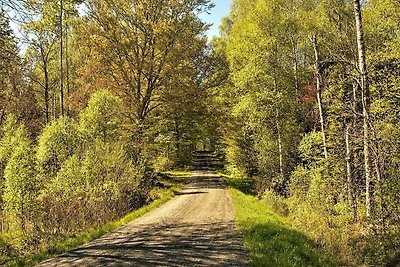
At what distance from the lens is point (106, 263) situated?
28.5ft

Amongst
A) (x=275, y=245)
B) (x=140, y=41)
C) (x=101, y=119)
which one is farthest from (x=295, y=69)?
(x=275, y=245)

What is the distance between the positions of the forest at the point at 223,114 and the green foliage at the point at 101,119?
0.23ft

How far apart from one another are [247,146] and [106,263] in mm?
22429

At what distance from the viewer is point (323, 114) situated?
82.6 feet

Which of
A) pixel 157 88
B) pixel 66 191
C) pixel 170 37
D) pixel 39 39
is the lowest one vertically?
pixel 66 191

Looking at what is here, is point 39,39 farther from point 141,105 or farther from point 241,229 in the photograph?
point 241,229

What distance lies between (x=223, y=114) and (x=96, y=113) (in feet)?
40.9

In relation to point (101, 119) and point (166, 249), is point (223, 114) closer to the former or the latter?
point (101, 119)

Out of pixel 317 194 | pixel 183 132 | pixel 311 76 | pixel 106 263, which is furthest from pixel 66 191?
pixel 183 132

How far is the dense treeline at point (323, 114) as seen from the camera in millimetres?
11281

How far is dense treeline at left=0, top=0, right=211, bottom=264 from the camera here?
12508 mm

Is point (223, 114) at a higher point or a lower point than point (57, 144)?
higher

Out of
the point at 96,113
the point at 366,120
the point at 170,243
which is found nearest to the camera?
the point at 170,243

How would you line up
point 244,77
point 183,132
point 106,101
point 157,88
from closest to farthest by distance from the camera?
point 106,101 → point 244,77 → point 157,88 → point 183,132
